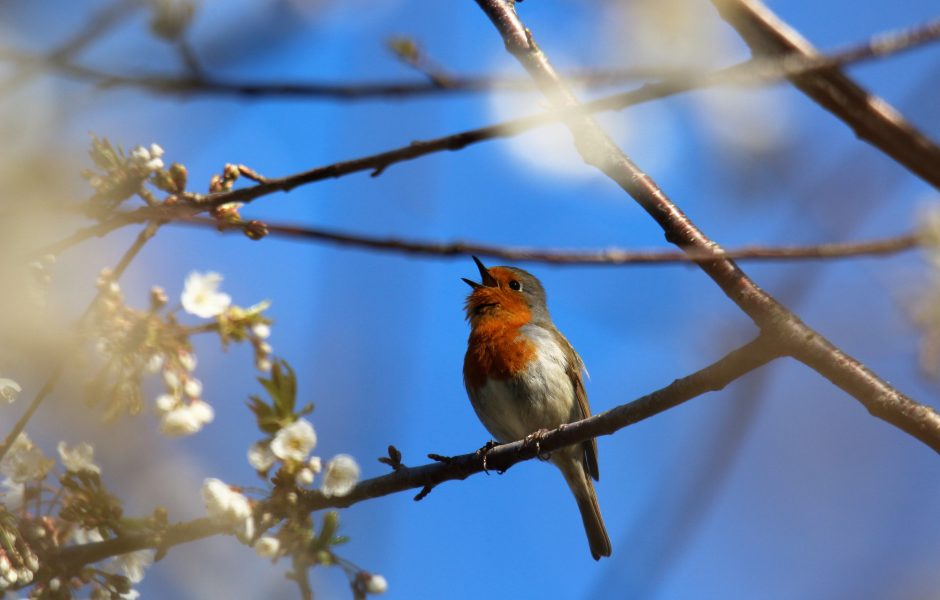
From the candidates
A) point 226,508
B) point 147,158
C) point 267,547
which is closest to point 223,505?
point 226,508

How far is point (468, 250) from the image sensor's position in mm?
1711

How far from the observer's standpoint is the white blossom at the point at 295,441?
2.80 metres

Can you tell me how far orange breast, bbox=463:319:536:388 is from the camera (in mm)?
6277

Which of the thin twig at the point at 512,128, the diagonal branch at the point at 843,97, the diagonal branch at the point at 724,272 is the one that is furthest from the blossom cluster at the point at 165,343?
the diagonal branch at the point at 843,97

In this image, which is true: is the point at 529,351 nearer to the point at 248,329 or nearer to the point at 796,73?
the point at 248,329

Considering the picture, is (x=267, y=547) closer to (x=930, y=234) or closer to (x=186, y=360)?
(x=186, y=360)

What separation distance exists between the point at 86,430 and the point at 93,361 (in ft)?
3.10

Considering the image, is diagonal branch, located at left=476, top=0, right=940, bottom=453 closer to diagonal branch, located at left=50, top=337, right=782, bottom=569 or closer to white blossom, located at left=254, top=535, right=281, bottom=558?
diagonal branch, located at left=50, top=337, right=782, bottom=569

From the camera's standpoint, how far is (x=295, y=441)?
2.83 m

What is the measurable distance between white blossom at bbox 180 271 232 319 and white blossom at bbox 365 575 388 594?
3.25 ft

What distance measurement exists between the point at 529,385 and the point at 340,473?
11.1 ft

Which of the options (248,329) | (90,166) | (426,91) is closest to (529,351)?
(248,329)

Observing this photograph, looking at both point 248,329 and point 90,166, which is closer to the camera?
point 90,166

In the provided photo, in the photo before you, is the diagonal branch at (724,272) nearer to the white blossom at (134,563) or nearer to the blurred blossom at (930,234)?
the blurred blossom at (930,234)
